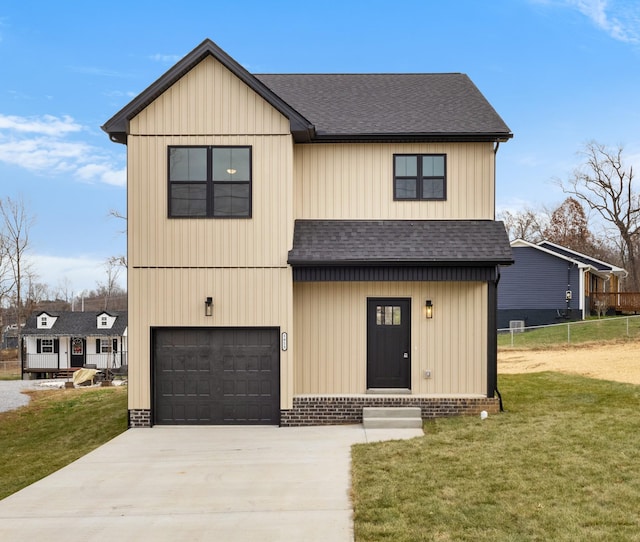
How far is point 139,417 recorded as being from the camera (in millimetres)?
11758

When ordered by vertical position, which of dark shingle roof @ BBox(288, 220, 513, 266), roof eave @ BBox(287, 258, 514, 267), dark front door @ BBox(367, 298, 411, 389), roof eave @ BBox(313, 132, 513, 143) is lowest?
dark front door @ BBox(367, 298, 411, 389)

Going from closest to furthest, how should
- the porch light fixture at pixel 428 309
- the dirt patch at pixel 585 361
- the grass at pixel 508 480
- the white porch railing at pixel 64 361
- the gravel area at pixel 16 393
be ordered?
the grass at pixel 508 480
the porch light fixture at pixel 428 309
the dirt patch at pixel 585 361
the gravel area at pixel 16 393
the white porch railing at pixel 64 361

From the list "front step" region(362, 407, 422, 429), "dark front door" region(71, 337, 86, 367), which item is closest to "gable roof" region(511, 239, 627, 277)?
"front step" region(362, 407, 422, 429)

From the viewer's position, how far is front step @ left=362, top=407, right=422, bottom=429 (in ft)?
37.2

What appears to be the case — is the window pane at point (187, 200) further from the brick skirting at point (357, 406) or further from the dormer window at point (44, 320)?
the dormer window at point (44, 320)

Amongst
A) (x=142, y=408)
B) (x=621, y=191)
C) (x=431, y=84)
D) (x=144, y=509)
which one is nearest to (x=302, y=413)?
(x=142, y=408)

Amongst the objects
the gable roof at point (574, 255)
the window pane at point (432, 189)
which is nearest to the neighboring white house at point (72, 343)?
the gable roof at point (574, 255)

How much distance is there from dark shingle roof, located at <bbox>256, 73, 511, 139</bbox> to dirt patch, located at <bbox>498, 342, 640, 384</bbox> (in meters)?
8.47

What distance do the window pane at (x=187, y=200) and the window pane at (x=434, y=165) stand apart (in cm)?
479

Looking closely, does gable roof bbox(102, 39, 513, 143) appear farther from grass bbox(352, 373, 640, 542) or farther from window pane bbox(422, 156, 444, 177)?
grass bbox(352, 373, 640, 542)

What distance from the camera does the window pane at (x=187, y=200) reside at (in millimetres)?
11766

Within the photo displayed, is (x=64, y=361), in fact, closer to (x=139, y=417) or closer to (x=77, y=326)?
(x=77, y=326)

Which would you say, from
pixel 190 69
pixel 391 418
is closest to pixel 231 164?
pixel 190 69

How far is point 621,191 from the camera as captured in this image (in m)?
44.1
